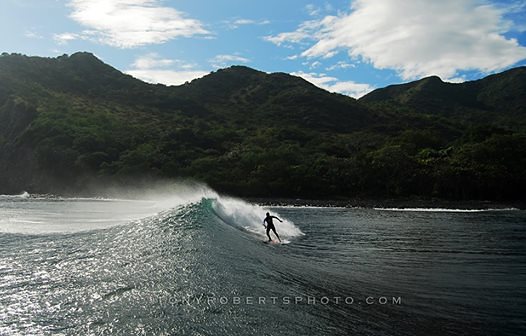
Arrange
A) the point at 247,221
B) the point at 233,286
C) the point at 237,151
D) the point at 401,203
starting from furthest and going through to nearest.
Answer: the point at 237,151 < the point at 401,203 < the point at 247,221 < the point at 233,286

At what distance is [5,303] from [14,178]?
111918 millimetres

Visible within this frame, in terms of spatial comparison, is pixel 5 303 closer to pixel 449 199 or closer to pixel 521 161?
pixel 449 199

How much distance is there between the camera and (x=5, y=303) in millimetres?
12383

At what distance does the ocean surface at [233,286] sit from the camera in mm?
11375

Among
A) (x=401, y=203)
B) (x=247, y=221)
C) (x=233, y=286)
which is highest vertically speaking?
(x=233, y=286)

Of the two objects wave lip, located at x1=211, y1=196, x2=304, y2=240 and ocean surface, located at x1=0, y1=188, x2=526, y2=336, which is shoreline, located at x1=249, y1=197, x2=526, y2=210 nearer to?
wave lip, located at x1=211, y1=196, x2=304, y2=240

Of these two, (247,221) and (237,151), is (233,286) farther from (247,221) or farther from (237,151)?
(237,151)

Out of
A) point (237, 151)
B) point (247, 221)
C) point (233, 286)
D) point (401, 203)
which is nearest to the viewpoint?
point (233, 286)

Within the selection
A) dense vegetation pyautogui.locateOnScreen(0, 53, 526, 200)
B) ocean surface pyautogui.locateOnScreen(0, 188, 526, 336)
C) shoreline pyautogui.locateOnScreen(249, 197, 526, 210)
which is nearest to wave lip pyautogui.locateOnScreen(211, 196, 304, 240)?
ocean surface pyautogui.locateOnScreen(0, 188, 526, 336)

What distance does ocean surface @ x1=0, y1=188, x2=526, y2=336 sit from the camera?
11375 mm

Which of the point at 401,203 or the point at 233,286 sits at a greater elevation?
the point at 233,286

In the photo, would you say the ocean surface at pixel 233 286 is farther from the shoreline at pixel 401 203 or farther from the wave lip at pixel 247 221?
the shoreline at pixel 401 203

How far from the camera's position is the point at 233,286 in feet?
46.7

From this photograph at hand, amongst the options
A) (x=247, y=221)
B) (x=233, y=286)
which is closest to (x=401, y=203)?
(x=247, y=221)
